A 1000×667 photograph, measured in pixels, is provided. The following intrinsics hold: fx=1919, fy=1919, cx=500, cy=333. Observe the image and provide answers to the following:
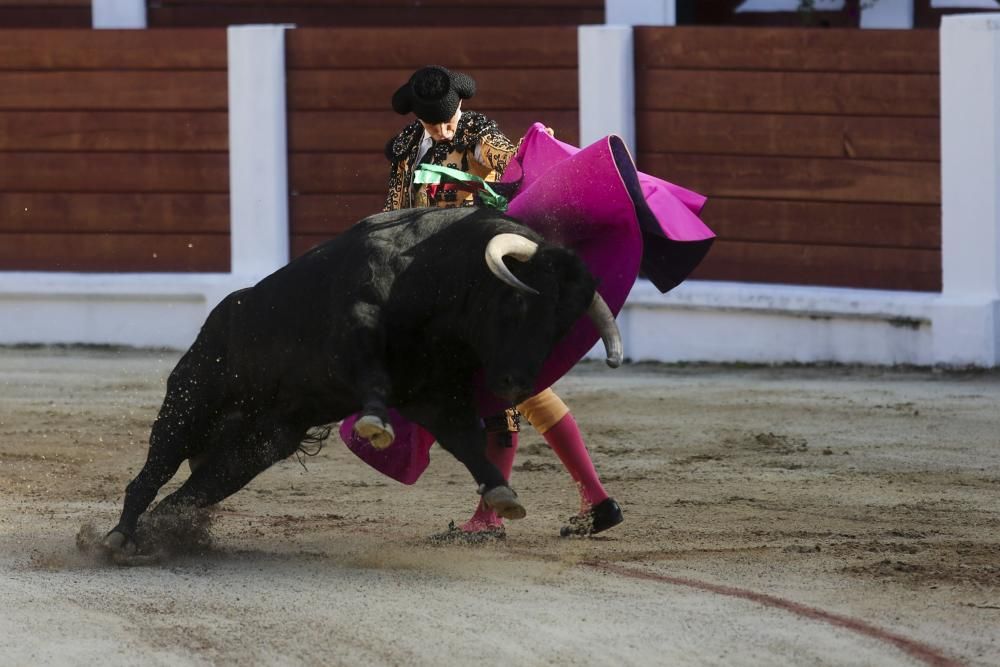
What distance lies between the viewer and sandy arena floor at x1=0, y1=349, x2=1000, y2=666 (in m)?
3.24

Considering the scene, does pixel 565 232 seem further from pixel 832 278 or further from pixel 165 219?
pixel 165 219

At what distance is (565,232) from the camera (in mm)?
3996

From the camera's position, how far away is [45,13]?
8.92 m

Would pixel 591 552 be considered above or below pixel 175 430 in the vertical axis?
below

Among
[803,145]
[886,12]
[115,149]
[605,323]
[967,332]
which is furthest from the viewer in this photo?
[886,12]

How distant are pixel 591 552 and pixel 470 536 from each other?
297 millimetres

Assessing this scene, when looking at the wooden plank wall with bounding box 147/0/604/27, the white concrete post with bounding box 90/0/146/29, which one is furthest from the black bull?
the white concrete post with bounding box 90/0/146/29

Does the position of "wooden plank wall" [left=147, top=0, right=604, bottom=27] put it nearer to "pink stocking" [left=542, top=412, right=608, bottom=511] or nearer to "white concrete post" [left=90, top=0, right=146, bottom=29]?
"white concrete post" [left=90, top=0, right=146, bottom=29]

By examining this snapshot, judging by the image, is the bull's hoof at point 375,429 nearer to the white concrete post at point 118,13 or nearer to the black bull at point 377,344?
the black bull at point 377,344

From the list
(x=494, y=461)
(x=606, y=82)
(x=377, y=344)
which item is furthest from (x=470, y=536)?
(x=606, y=82)

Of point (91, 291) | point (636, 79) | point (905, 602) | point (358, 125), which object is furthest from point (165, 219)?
point (905, 602)

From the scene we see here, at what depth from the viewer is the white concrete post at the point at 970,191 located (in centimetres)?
664

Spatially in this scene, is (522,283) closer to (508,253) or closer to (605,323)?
(508,253)

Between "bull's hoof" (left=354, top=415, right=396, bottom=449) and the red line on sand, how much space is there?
58 cm
